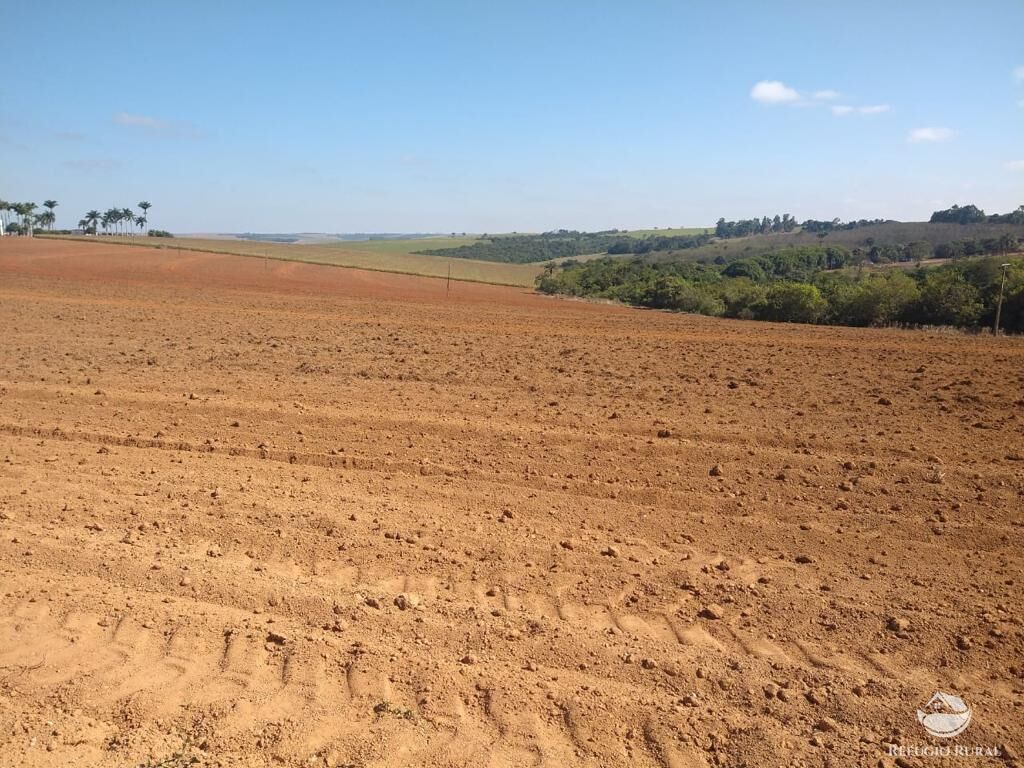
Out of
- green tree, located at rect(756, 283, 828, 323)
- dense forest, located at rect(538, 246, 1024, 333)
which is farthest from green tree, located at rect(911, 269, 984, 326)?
green tree, located at rect(756, 283, 828, 323)

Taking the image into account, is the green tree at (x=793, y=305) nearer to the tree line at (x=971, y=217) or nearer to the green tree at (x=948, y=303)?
the green tree at (x=948, y=303)

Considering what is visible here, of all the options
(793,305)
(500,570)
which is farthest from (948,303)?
(500,570)

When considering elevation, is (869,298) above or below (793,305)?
above

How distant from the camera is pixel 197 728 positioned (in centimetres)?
365

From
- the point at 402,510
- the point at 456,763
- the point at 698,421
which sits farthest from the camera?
the point at 698,421

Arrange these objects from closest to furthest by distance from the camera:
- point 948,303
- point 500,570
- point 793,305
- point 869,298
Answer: point 500,570 → point 948,303 → point 869,298 → point 793,305

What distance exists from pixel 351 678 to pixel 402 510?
2546 mm

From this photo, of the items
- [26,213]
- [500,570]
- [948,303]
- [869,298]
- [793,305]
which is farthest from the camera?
[26,213]

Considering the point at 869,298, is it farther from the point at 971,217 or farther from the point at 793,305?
the point at 971,217

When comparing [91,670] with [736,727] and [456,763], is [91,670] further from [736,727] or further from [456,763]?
[736,727]

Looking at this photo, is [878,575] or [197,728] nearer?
[197,728]

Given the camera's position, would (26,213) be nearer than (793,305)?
No

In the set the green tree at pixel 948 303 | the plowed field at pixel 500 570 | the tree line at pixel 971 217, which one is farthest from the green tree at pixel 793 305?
the tree line at pixel 971 217

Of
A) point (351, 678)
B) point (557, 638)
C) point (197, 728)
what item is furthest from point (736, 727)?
point (197, 728)
